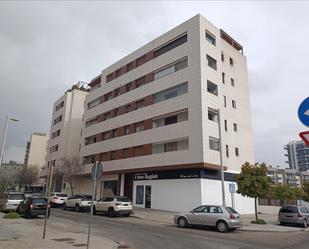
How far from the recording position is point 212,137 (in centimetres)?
3036

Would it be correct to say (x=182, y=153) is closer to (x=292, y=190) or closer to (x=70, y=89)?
(x=292, y=190)

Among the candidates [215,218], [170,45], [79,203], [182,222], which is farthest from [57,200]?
[215,218]

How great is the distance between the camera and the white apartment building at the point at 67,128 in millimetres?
58594

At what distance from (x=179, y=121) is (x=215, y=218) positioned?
1598 centimetres

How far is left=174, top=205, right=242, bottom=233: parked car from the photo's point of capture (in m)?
17.2

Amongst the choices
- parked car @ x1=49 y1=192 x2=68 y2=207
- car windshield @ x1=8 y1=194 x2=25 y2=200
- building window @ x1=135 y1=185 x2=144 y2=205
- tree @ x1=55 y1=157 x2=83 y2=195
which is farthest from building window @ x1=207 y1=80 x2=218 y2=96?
tree @ x1=55 y1=157 x2=83 y2=195

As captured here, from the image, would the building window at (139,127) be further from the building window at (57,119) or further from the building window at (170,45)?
the building window at (57,119)

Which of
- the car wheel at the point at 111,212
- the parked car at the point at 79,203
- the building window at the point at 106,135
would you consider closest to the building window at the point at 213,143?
the car wheel at the point at 111,212

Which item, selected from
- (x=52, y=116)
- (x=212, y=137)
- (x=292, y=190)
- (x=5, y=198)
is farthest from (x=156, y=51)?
(x=52, y=116)

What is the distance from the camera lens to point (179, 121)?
32469 mm

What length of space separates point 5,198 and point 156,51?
76.7 feet

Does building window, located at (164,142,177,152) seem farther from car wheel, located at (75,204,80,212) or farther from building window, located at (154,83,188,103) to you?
car wheel, located at (75,204,80,212)

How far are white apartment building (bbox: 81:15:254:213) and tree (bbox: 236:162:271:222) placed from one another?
192 inches

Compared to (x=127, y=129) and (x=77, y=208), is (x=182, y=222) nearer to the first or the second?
(x=77, y=208)
